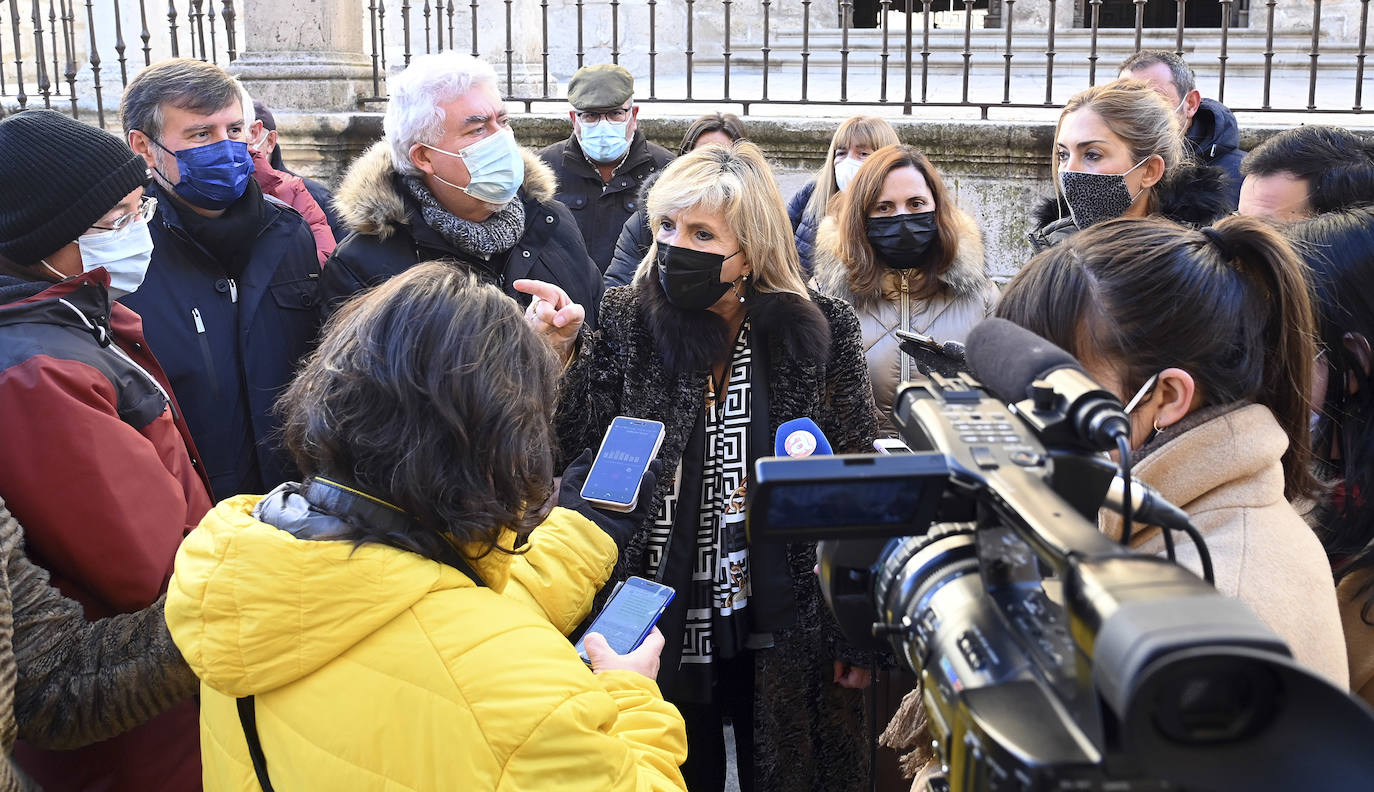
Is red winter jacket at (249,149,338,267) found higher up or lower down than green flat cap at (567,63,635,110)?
lower down

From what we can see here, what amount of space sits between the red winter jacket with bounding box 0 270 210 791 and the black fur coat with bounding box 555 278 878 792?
3.26 ft

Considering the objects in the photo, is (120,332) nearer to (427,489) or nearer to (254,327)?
(254,327)

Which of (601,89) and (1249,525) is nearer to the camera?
(1249,525)

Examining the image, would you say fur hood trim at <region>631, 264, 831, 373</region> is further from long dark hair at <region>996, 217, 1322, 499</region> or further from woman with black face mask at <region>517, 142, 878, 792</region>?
long dark hair at <region>996, 217, 1322, 499</region>

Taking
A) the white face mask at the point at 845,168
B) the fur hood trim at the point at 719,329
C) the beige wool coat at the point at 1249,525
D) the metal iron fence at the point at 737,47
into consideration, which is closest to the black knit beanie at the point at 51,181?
the fur hood trim at the point at 719,329

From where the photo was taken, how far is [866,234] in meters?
3.57

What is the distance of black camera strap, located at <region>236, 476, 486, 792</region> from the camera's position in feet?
4.78

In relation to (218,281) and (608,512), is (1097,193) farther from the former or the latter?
(218,281)

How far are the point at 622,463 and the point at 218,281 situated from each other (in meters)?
1.56

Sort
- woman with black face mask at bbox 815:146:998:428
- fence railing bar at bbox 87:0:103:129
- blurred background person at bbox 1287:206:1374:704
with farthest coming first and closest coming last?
fence railing bar at bbox 87:0:103:129
woman with black face mask at bbox 815:146:998:428
blurred background person at bbox 1287:206:1374:704

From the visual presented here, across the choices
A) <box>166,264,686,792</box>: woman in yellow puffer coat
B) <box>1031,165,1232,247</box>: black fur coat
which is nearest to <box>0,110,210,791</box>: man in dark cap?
<box>166,264,686,792</box>: woman in yellow puffer coat

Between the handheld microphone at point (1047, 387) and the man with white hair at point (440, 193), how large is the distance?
212 cm

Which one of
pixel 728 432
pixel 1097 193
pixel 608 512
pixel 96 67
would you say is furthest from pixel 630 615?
pixel 96 67

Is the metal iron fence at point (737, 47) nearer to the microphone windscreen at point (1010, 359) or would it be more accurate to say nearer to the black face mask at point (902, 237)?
the black face mask at point (902, 237)
